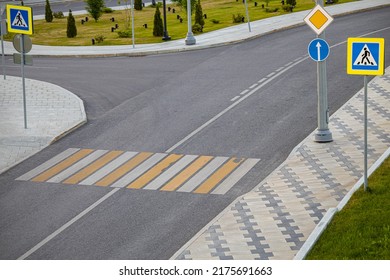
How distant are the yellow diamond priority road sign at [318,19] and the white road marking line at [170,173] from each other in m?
4.28

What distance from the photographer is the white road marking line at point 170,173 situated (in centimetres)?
1956

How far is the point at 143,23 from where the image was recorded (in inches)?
1863

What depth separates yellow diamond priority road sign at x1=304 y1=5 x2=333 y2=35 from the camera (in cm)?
2072

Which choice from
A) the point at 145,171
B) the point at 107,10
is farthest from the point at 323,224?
the point at 107,10

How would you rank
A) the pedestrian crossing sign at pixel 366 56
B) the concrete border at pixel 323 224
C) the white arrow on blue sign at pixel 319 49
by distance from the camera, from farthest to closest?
the white arrow on blue sign at pixel 319 49 < the pedestrian crossing sign at pixel 366 56 < the concrete border at pixel 323 224

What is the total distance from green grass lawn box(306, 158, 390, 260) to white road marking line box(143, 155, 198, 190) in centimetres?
474

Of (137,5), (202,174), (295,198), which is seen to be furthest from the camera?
(137,5)

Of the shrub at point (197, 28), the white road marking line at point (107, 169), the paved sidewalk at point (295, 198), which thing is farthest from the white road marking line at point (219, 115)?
the shrub at point (197, 28)

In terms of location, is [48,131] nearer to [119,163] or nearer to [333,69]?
[119,163]

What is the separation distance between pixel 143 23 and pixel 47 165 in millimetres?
26641

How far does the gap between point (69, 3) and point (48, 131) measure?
133 feet

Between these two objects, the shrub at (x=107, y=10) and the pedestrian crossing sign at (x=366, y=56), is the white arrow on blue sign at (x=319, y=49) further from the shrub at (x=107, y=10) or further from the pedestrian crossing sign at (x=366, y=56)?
the shrub at (x=107, y=10)

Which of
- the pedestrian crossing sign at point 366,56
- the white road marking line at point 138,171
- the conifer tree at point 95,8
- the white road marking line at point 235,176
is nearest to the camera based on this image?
the pedestrian crossing sign at point 366,56

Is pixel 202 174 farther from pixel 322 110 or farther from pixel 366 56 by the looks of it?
pixel 366 56
